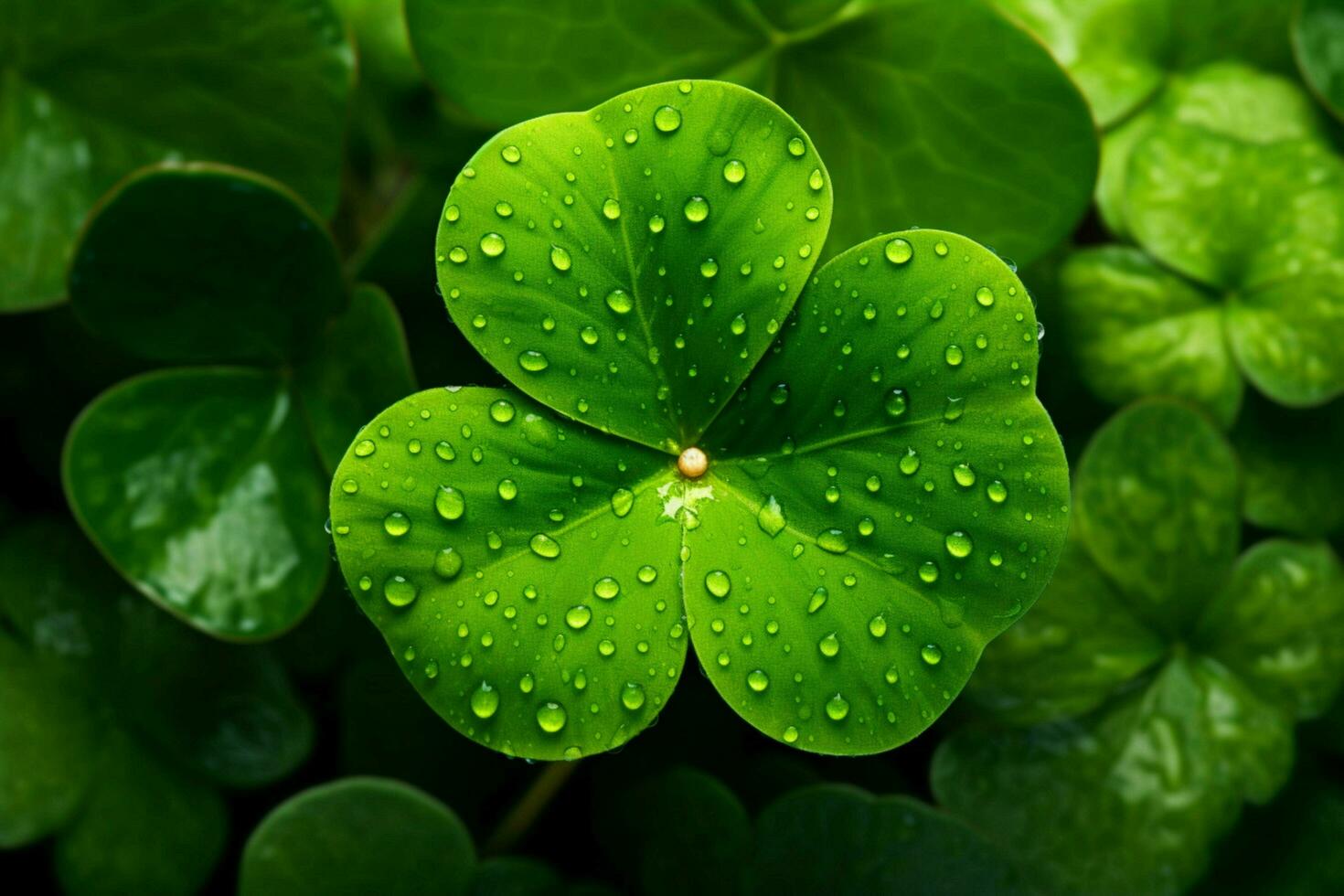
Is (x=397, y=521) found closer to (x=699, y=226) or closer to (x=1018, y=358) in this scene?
(x=699, y=226)

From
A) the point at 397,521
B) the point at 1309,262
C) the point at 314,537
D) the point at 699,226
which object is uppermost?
the point at 699,226

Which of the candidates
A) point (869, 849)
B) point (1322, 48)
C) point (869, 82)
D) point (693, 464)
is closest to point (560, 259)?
point (693, 464)

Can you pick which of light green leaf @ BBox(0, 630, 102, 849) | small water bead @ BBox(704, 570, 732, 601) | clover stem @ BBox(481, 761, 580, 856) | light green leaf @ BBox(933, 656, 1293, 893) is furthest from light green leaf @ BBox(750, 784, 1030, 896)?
light green leaf @ BBox(0, 630, 102, 849)

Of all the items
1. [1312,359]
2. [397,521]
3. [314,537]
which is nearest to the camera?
[397,521]

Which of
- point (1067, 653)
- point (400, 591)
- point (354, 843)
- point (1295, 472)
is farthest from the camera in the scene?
point (1295, 472)

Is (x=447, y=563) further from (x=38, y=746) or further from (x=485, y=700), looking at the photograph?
(x=38, y=746)

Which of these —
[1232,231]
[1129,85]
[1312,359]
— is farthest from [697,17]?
[1312,359]

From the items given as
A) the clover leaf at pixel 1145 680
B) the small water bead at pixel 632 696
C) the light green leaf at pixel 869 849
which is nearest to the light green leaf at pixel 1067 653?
the clover leaf at pixel 1145 680
